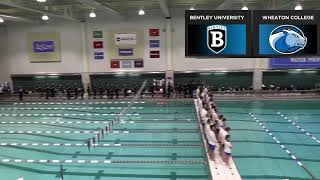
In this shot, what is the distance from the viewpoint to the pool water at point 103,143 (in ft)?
29.2

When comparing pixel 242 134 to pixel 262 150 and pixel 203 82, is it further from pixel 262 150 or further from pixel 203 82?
pixel 203 82

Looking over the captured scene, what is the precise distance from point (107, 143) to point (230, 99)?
10.1 meters

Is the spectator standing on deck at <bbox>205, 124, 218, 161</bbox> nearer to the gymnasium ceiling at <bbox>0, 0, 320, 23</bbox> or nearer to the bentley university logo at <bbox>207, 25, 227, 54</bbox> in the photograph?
the bentley university logo at <bbox>207, 25, 227, 54</bbox>

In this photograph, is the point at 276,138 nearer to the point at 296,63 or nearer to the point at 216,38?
the point at 216,38

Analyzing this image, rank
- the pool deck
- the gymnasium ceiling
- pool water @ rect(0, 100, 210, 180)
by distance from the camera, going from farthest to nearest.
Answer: the gymnasium ceiling < pool water @ rect(0, 100, 210, 180) < the pool deck

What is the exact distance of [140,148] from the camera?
1081 centimetres

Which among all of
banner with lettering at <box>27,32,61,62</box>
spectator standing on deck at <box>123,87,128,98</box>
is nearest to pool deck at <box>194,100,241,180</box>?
spectator standing on deck at <box>123,87,128,98</box>

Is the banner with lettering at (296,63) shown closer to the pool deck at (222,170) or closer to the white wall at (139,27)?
the white wall at (139,27)

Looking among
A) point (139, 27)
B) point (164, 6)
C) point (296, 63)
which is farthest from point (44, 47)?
point (296, 63)

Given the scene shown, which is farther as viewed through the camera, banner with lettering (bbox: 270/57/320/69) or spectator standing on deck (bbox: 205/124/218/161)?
banner with lettering (bbox: 270/57/320/69)

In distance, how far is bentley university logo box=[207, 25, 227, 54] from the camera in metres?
6.31

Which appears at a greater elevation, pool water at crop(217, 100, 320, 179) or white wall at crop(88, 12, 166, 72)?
white wall at crop(88, 12, 166, 72)
